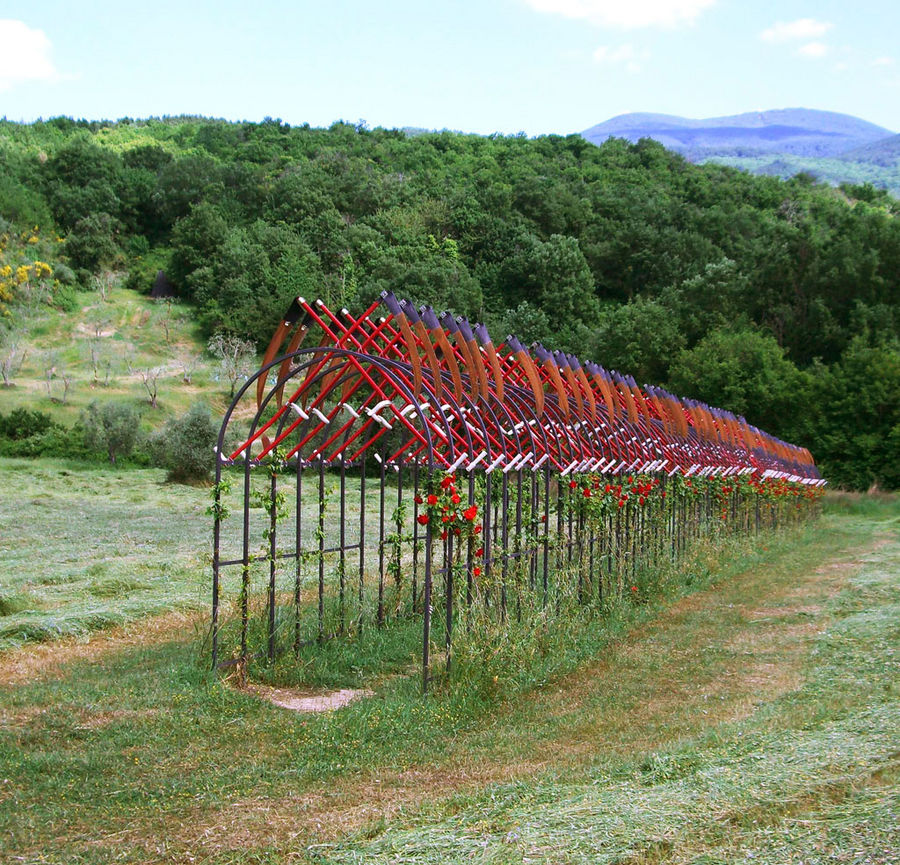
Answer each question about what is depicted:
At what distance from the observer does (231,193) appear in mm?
52125

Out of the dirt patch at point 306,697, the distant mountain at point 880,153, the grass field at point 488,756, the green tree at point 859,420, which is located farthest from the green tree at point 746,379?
the distant mountain at point 880,153

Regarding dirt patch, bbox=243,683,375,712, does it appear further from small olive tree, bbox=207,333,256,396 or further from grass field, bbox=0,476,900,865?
small olive tree, bbox=207,333,256,396

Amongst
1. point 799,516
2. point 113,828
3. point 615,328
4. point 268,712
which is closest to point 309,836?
point 113,828

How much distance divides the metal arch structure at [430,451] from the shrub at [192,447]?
10.2m

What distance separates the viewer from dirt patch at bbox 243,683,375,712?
6680 millimetres

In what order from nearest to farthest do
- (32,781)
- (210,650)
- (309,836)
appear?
(309,836) → (32,781) → (210,650)

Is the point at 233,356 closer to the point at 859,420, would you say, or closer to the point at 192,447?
the point at 192,447

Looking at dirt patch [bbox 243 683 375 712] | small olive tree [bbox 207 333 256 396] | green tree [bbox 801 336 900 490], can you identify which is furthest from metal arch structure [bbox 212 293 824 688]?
small olive tree [bbox 207 333 256 396]

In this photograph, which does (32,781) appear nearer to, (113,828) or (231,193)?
(113,828)

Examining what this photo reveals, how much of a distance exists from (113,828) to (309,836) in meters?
0.92

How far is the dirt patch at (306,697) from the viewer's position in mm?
6680

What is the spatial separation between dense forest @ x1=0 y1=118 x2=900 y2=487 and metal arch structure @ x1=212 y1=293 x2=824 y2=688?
20.1 meters

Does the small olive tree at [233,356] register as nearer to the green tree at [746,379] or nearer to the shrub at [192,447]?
the shrub at [192,447]

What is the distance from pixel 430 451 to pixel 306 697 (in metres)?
1.98
